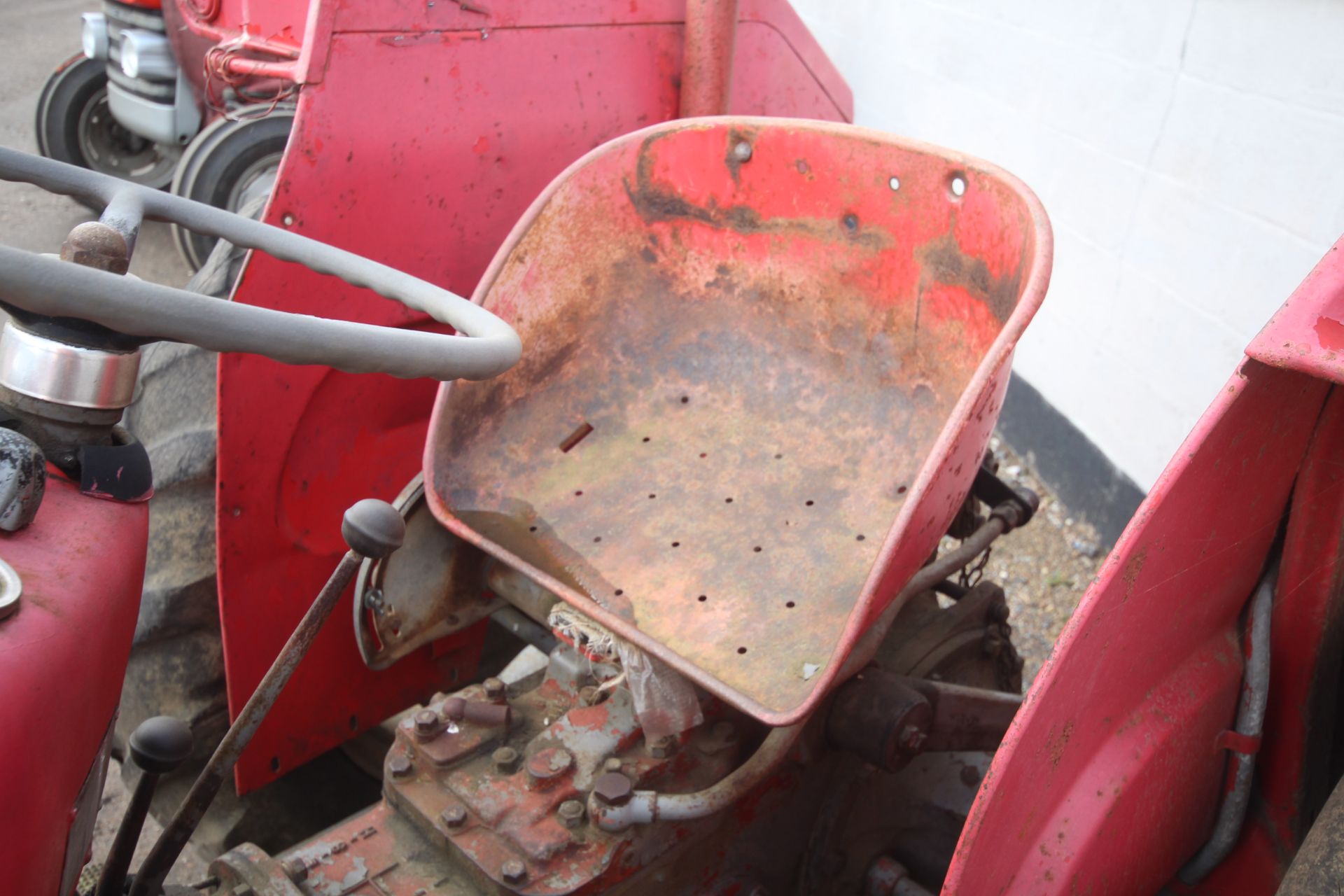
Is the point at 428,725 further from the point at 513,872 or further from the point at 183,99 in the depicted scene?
the point at 183,99

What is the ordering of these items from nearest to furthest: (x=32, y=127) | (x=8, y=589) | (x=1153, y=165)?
(x=8, y=589)
(x=1153, y=165)
(x=32, y=127)

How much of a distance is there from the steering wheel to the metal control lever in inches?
6.6

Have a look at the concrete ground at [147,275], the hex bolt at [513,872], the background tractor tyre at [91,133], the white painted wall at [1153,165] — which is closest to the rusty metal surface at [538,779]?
the hex bolt at [513,872]

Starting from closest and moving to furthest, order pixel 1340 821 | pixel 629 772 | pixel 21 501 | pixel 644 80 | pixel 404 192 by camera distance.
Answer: pixel 21 501, pixel 1340 821, pixel 629 772, pixel 404 192, pixel 644 80

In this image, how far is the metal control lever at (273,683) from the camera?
39.0 inches

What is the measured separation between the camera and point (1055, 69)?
2.78 meters

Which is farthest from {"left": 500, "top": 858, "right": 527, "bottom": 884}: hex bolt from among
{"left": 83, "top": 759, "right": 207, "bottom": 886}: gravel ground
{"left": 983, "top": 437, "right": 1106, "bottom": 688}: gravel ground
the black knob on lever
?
{"left": 983, "top": 437, "right": 1106, "bottom": 688}: gravel ground

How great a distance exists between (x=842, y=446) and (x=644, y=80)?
67 cm

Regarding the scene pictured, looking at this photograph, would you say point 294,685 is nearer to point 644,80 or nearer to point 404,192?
point 404,192

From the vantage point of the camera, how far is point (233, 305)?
0.75 metres

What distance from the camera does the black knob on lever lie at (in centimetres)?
95

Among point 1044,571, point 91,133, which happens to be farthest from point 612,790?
point 91,133

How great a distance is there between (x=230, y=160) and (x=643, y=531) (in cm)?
219

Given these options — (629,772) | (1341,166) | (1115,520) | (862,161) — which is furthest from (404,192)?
(1115,520)
